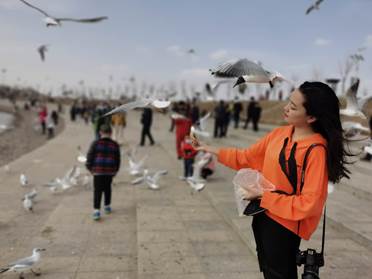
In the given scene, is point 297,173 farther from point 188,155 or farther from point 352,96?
point 188,155

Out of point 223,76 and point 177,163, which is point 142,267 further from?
point 177,163

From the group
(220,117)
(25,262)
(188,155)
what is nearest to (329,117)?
(25,262)

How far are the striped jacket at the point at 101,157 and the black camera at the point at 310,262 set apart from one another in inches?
150

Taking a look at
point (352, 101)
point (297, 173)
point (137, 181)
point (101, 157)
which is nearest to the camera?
point (297, 173)

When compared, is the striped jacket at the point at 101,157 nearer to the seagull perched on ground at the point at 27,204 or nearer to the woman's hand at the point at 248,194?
the seagull perched on ground at the point at 27,204

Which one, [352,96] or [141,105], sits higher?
[352,96]

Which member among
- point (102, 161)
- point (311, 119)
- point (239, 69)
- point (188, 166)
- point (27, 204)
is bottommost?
point (27, 204)

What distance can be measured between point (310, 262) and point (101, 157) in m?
3.90

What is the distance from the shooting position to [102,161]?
538cm

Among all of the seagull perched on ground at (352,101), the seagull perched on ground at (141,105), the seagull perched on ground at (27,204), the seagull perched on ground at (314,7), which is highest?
the seagull perched on ground at (314,7)

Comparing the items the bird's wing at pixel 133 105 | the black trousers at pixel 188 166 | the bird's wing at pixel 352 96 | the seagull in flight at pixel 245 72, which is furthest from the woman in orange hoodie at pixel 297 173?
the black trousers at pixel 188 166

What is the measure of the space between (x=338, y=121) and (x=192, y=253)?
106 inches

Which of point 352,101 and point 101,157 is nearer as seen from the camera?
point 352,101

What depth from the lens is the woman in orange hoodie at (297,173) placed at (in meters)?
1.78
